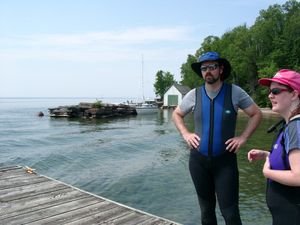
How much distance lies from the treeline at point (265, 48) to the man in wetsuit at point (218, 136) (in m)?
59.6

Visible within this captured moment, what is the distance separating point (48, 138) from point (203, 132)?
86.8ft

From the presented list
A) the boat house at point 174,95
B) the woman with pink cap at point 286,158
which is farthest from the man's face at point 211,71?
the boat house at point 174,95

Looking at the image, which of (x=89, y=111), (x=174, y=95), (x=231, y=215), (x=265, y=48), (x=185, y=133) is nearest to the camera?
(x=231, y=215)

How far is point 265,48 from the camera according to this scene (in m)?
69.9

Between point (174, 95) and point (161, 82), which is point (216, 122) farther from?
point (161, 82)

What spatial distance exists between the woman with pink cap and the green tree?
3626 inches

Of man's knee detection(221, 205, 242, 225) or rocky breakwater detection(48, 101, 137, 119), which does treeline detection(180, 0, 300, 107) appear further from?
man's knee detection(221, 205, 242, 225)

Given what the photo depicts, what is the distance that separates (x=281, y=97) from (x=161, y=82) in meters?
92.3

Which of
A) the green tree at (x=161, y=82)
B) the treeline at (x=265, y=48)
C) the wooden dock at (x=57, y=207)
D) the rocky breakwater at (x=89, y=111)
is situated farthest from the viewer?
the green tree at (x=161, y=82)

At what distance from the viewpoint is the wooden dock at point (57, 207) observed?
19.7ft

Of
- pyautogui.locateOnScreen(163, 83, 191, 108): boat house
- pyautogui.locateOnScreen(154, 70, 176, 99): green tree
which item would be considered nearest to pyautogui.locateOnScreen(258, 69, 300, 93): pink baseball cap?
pyautogui.locateOnScreen(163, 83, 191, 108): boat house

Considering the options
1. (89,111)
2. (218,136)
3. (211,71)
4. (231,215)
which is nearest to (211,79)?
(211,71)

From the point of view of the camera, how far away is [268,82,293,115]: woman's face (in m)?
3.18

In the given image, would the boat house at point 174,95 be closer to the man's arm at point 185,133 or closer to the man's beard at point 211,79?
the man's arm at point 185,133
